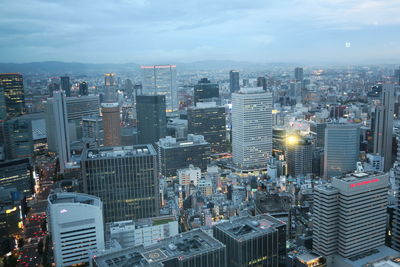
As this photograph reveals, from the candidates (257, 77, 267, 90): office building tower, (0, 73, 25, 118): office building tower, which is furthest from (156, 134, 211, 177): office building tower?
(257, 77, 267, 90): office building tower

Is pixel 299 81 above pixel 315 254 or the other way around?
above

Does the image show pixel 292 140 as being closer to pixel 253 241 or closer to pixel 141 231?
pixel 141 231

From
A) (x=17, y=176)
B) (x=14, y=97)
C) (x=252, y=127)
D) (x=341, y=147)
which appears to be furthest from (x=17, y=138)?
(x=341, y=147)

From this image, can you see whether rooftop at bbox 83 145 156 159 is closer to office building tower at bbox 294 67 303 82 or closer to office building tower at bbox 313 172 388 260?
office building tower at bbox 313 172 388 260

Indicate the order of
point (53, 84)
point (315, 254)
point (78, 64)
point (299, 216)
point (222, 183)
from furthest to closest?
point (53, 84), point (78, 64), point (222, 183), point (299, 216), point (315, 254)

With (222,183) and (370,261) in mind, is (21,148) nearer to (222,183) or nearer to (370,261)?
(222,183)

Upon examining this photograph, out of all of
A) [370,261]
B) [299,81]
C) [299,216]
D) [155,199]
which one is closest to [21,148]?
[155,199]

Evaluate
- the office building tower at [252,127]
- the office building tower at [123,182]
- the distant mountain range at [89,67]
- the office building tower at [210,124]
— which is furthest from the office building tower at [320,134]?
the office building tower at [123,182]
